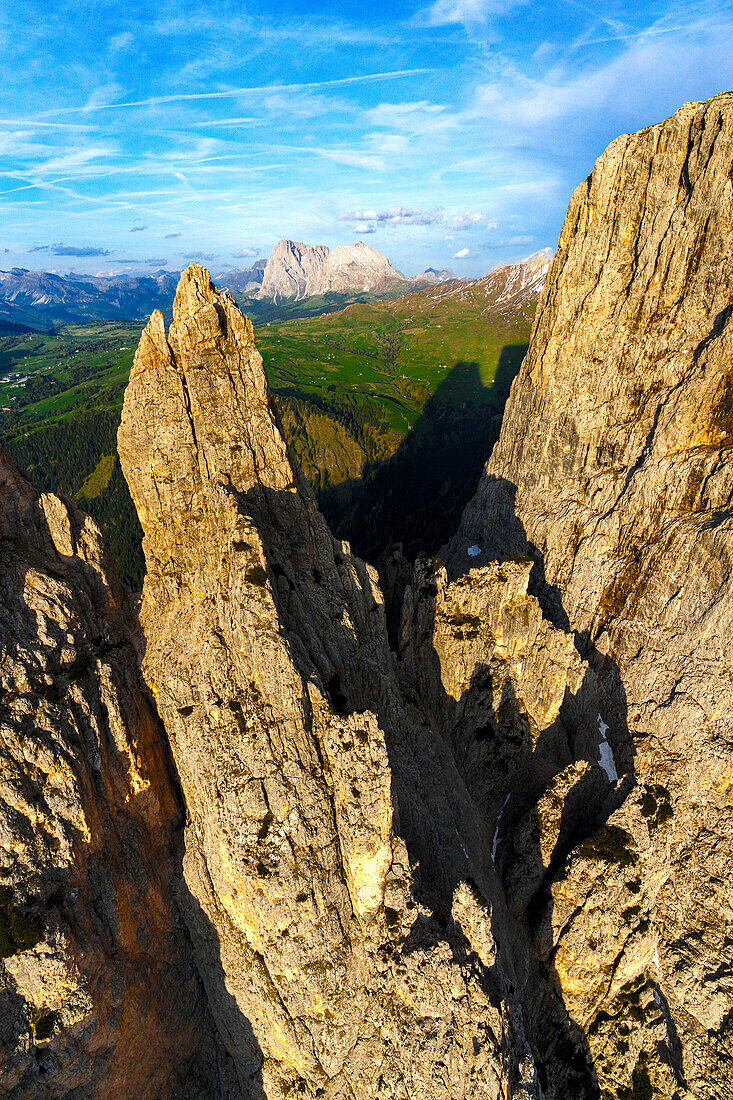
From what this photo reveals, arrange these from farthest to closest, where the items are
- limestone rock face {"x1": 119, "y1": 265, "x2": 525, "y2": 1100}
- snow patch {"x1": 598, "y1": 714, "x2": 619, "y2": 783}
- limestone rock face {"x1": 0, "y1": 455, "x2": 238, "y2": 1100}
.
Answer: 1. snow patch {"x1": 598, "y1": 714, "x2": 619, "y2": 783}
2. limestone rock face {"x1": 119, "y1": 265, "x2": 525, "y2": 1100}
3. limestone rock face {"x1": 0, "y1": 455, "x2": 238, "y2": 1100}

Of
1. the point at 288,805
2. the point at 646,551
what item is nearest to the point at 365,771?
the point at 288,805

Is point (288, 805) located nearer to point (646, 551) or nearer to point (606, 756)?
point (606, 756)

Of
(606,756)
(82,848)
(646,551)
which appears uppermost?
(646,551)

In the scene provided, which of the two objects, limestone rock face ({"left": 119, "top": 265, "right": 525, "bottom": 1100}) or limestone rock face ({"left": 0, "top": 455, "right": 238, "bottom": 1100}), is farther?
limestone rock face ({"left": 119, "top": 265, "right": 525, "bottom": 1100})

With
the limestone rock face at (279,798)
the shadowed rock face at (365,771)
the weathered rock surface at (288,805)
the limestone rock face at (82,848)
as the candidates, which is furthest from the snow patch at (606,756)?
the limestone rock face at (82,848)

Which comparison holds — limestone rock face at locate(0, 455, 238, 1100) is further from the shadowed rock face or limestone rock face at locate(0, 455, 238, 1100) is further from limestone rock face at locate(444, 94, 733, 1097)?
limestone rock face at locate(444, 94, 733, 1097)

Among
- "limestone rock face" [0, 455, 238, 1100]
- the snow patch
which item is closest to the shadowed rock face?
"limestone rock face" [0, 455, 238, 1100]

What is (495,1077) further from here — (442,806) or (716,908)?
(716,908)
